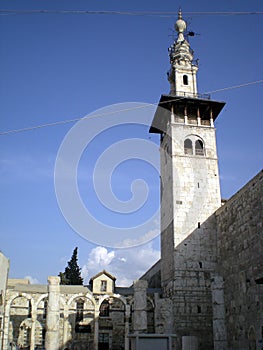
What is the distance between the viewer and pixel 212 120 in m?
30.3

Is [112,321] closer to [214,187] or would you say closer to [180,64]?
[214,187]

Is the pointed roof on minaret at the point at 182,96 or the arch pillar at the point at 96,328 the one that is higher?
the pointed roof on minaret at the point at 182,96

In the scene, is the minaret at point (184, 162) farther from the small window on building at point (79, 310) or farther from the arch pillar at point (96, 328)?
the small window on building at point (79, 310)

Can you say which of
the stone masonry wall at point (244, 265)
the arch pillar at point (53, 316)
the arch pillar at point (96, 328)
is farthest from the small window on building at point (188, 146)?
the arch pillar at point (53, 316)

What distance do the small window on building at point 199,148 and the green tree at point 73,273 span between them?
73.2 ft

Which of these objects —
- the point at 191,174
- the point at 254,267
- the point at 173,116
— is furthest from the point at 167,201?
the point at 254,267

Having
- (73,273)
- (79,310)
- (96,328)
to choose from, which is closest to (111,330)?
(79,310)

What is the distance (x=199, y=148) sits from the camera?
29281 millimetres

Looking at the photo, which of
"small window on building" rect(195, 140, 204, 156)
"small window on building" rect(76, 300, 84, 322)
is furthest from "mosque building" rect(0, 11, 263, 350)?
"small window on building" rect(76, 300, 84, 322)

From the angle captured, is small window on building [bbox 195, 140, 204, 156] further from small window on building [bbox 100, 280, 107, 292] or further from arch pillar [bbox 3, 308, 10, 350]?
arch pillar [bbox 3, 308, 10, 350]

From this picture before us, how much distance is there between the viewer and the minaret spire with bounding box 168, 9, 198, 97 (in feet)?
A: 103

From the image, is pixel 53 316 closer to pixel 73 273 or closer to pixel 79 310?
pixel 79 310

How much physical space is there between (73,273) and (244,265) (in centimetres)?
2733

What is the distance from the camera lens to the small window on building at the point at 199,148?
28906mm
